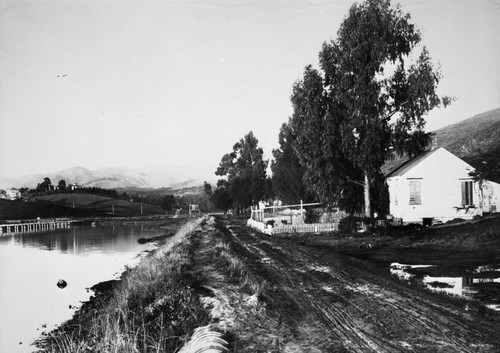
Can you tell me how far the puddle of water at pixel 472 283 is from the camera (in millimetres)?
10500

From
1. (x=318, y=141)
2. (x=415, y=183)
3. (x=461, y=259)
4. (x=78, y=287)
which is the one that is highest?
(x=318, y=141)

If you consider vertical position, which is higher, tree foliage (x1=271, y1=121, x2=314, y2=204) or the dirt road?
tree foliage (x1=271, y1=121, x2=314, y2=204)

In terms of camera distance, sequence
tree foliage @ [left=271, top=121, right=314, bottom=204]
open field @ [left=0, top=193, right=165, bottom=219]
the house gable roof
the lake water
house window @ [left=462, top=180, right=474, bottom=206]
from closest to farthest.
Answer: the lake water → house window @ [left=462, top=180, right=474, bottom=206] → the house gable roof → tree foliage @ [left=271, top=121, right=314, bottom=204] → open field @ [left=0, top=193, right=165, bottom=219]

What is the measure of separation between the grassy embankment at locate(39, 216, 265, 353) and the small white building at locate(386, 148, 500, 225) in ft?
63.0

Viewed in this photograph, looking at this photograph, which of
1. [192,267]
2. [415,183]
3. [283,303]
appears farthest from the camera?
[415,183]

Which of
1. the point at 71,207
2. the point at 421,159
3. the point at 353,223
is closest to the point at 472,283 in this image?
the point at 353,223

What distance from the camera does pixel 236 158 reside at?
305 feet

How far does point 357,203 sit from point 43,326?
24116 mm

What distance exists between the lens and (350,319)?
8.37 metres

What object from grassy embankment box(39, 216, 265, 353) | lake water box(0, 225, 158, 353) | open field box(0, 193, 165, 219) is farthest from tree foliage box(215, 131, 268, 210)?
open field box(0, 193, 165, 219)

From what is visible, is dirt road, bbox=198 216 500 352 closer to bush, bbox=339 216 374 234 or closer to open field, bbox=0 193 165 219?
bush, bbox=339 216 374 234

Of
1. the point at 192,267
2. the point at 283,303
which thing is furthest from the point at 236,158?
the point at 283,303

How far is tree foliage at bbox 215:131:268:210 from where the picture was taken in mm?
78938

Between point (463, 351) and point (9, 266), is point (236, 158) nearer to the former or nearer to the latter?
point (9, 266)
